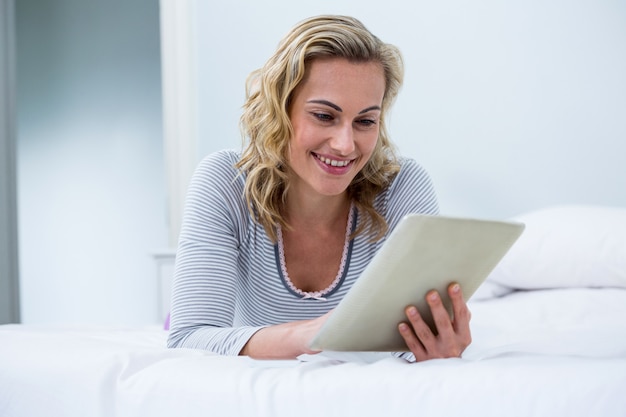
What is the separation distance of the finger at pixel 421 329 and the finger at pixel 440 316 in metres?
0.01

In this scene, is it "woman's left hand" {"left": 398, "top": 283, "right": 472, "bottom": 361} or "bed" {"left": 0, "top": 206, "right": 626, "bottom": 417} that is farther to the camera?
"woman's left hand" {"left": 398, "top": 283, "right": 472, "bottom": 361}

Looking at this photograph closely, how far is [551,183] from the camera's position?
7.62ft

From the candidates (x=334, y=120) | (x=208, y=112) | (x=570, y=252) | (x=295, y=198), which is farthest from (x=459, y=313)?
(x=208, y=112)

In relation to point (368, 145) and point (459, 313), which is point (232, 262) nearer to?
point (368, 145)

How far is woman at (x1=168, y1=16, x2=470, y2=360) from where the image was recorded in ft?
3.99

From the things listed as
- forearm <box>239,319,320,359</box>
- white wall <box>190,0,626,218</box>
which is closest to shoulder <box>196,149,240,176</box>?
forearm <box>239,319,320,359</box>

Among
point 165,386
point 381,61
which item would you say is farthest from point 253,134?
point 165,386

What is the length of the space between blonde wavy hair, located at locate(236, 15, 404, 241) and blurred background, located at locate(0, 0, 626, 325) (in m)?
0.92

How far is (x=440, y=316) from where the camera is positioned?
3.17 ft

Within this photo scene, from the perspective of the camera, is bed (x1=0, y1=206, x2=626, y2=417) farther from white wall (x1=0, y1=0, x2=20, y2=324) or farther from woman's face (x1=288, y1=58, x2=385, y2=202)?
white wall (x1=0, y1=0, x2=20, y2=324)

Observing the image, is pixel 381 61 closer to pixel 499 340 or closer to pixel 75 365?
pixel 499 340

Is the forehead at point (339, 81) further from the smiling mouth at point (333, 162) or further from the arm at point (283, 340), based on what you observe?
the arm at point (283, 340)

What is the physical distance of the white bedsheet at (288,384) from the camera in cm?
66

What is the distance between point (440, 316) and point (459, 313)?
0.12 ft
